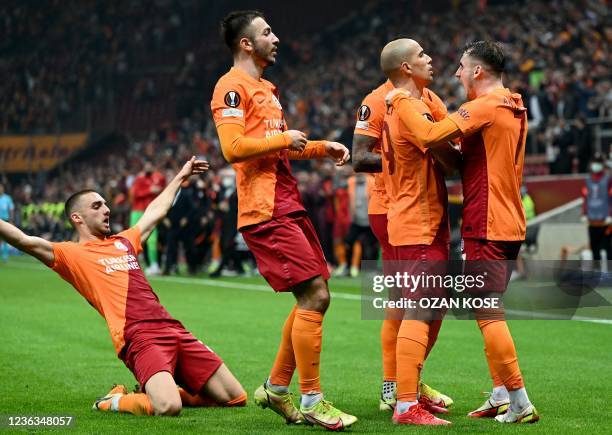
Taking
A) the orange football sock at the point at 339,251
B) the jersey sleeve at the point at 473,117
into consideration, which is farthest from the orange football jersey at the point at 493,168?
the orange football sock at the point at 339,251

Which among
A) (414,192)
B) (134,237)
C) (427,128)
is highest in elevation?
(427,128)

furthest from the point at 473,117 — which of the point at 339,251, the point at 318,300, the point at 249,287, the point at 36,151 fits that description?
the point at 36,151

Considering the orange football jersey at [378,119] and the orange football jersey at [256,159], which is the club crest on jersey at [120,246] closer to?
the orange football jersey at [256,159]

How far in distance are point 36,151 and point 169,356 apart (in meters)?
41.7

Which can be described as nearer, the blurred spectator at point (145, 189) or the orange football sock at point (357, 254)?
the blurred spectator at point (145, 189)

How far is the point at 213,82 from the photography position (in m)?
44.6

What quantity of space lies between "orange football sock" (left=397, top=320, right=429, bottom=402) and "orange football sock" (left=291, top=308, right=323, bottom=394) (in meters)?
0.47

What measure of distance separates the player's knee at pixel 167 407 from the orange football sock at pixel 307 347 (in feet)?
3.03

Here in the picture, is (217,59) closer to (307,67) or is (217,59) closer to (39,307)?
(307,67)

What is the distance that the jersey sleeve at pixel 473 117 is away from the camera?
6.81 m

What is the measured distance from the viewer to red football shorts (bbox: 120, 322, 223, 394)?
7.50m

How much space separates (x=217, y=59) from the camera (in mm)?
46094

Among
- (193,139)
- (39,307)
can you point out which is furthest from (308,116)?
(39,307)

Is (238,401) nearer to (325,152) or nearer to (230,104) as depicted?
(325,152)
